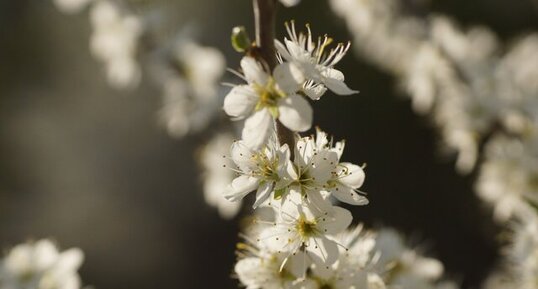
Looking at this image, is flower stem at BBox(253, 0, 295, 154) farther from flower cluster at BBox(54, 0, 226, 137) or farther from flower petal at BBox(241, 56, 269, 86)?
flower cluster at BBox(54, 0, 226, 137)

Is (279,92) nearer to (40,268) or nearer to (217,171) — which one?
(40,268)


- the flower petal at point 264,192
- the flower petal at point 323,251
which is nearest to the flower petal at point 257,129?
the flower petal at point 264,192

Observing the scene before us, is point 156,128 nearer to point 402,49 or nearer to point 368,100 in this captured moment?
point 368,100

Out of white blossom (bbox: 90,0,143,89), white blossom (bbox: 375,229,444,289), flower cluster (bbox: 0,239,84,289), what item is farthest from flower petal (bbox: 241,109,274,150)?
white blossom (bbox: 90,0,143,89)

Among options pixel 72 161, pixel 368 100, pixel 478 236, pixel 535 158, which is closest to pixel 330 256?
pixel 535 158

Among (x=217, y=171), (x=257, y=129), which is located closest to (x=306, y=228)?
(x=257, y=129)

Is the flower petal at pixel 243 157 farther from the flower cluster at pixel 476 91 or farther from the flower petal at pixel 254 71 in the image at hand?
the flower cluster at pixel 476 91
